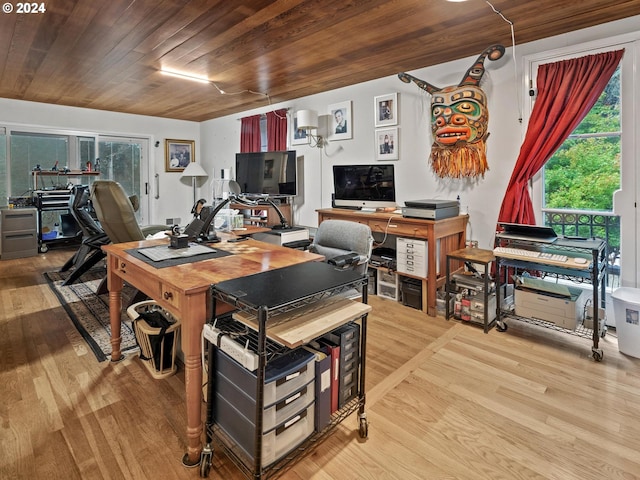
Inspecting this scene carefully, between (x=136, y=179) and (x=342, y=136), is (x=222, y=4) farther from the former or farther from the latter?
(x=136, y=179)

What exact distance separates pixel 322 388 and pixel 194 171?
6.10 metres

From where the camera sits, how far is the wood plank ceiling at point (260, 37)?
2430mm

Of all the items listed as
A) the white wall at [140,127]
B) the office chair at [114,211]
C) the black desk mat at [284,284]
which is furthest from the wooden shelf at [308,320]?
the white wall at [140,127]

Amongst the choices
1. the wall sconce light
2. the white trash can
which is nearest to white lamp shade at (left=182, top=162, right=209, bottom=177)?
the wall sconce light

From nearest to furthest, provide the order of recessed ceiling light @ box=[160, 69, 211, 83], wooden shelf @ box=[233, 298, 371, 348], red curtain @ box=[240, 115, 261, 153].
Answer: wooden shelf @ box=[233, 298, 371, 348] < recessed ceiling light @ box=[160, 69, 211, 83] < red curtain @ box=[240, 115, 261, 153]

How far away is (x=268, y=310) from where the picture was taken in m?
1.27

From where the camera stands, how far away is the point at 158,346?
2215 mm

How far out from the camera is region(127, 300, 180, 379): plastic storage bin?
86.0 inches

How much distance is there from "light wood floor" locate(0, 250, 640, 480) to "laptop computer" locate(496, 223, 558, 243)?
0.76 meters

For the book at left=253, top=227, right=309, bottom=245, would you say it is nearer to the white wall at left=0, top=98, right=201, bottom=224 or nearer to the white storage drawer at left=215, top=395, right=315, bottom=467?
the white storage drawer at left=215, top=395, right=315, bottom=467

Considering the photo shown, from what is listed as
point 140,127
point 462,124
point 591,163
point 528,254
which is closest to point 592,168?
point 591,163

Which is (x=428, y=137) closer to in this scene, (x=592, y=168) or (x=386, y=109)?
(x=386, y=109)

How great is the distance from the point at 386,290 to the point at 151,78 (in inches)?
139

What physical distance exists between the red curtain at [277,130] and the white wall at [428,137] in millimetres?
187
